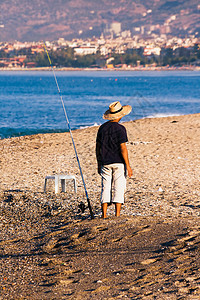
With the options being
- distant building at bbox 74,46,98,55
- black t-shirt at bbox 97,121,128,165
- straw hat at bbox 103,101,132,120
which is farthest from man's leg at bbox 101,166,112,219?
distant building at bbox 74,46,98,55

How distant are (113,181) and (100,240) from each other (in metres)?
1.09

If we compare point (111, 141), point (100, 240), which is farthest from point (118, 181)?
point (100, 240)

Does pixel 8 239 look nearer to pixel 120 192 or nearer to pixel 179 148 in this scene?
pixel 120 192

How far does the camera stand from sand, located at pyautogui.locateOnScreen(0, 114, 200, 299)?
4133 millimetres

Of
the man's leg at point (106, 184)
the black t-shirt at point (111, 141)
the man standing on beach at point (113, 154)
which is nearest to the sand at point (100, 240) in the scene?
the man's leg at point (106, 184)

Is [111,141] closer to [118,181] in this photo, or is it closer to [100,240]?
[118,181]

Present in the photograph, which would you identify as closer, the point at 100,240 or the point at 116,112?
the point at 100,240

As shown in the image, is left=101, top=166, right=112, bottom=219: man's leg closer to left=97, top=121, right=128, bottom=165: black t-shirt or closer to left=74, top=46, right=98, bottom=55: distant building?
left=97, top=121, right=128, bottom=165: black t-shirt

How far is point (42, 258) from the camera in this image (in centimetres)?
510

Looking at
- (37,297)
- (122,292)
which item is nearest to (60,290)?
(37,297)

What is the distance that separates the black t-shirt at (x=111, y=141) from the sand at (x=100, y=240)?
0.82 meters

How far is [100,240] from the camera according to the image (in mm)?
5316

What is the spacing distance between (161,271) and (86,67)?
196 meters

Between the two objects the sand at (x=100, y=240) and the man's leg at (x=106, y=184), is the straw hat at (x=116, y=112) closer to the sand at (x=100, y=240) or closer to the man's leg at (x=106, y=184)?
the man's leg at (x=106, y=184)
